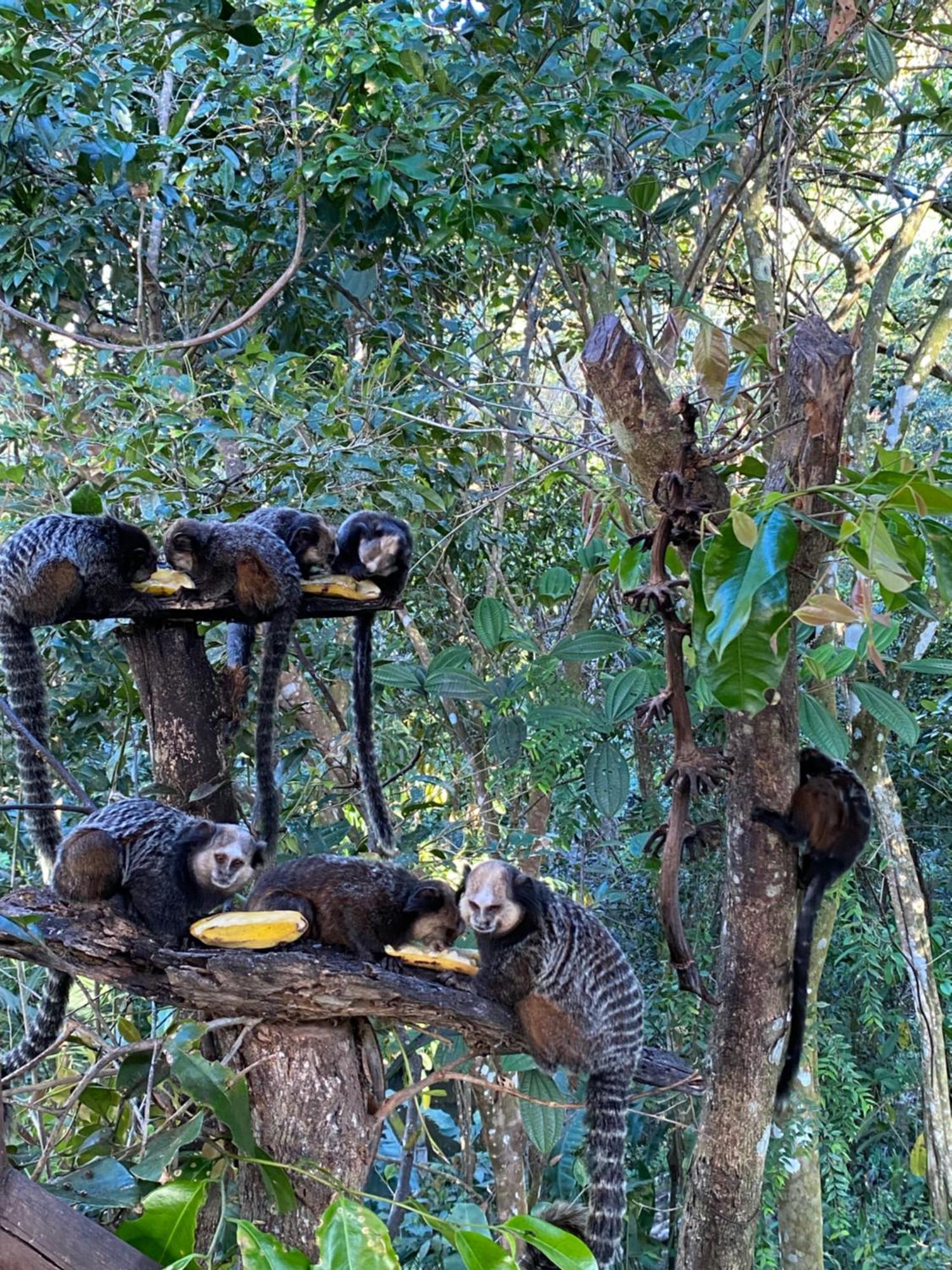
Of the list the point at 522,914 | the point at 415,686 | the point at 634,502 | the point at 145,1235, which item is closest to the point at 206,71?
the point at 634,502

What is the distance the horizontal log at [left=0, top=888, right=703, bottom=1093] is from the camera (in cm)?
176

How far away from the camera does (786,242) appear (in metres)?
5.58

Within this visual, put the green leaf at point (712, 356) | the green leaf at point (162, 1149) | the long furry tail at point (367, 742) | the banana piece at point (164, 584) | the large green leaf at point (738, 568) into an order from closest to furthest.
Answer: the large green leaf at point (738, 568) < the green leaf at point (162, 1149) < the green leaf at point (712, 356) < the banana piece at point (164, 584) < the long furry tail at point (367, 742)

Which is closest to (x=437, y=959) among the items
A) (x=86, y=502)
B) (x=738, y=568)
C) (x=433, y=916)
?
(x=433, y=916)

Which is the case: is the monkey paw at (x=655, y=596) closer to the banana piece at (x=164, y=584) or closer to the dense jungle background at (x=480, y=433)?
the dense jungle background at (x=480, y=433)

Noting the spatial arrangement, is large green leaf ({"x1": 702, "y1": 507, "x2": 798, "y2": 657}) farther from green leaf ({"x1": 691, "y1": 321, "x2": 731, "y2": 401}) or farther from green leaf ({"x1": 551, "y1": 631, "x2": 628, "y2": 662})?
green leaf ({"x1": 551, "y1": 631, "x2": 628, "y2": 662})

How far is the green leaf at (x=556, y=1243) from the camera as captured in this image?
4.13 feet

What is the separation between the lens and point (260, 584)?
2562mm

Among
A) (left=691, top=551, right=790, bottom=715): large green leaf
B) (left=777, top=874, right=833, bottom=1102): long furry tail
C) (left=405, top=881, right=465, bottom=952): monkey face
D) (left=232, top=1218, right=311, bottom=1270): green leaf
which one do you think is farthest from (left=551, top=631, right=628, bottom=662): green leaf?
(left=232, top=1218, right=311, bottom=1270): green leaf

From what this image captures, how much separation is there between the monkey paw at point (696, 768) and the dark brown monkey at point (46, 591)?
125 cm

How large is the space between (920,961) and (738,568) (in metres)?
3.04

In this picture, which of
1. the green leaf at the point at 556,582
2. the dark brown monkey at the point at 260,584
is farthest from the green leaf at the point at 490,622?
the dark brown monkey at the point at 260,584

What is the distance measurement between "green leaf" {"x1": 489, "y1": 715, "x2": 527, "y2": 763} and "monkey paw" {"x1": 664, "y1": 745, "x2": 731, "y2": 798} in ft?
3.46

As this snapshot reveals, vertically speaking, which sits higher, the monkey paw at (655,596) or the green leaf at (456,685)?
the monkey paw at (655,596)
